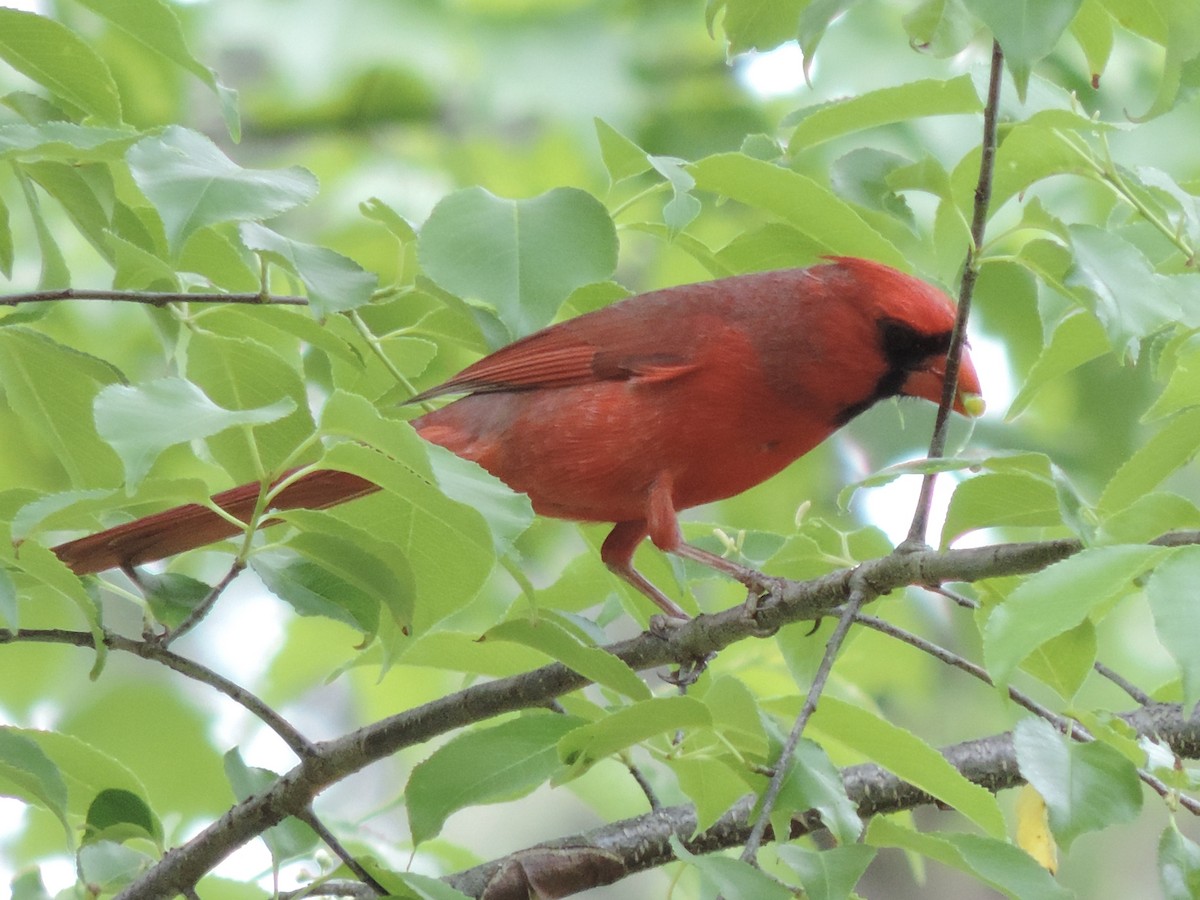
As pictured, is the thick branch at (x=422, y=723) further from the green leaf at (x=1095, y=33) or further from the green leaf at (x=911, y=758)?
the green leaf at (x=1095, y=33)

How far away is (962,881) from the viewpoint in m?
6.50

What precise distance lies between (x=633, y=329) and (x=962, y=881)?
423 cm

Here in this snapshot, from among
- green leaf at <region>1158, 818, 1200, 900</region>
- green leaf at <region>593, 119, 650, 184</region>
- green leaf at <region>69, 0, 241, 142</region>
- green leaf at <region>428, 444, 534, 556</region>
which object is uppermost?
green leaf at <region>69, 0, 241, 142</region>

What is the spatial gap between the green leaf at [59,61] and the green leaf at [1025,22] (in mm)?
1093

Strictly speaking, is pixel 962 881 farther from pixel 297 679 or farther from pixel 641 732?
pixel 641 732

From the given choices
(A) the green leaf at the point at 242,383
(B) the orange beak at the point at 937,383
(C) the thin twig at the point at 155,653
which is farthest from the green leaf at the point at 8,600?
(B) the orange beak at the point at 937,383

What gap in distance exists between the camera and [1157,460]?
1746mm

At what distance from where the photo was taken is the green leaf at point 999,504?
1683mm

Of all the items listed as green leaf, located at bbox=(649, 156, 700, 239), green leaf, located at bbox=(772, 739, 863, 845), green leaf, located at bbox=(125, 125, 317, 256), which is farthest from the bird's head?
green leaf, located at bbox=(125, 125, 317, 256)

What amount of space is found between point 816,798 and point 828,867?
12 cm

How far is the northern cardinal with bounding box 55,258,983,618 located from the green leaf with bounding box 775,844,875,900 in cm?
136

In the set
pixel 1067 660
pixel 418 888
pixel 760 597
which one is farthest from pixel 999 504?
pixel 418 888

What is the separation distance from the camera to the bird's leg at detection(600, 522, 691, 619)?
2643 mm

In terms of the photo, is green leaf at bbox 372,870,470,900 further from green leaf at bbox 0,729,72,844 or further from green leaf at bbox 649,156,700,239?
green leaf at bbox 649,156,700,239
